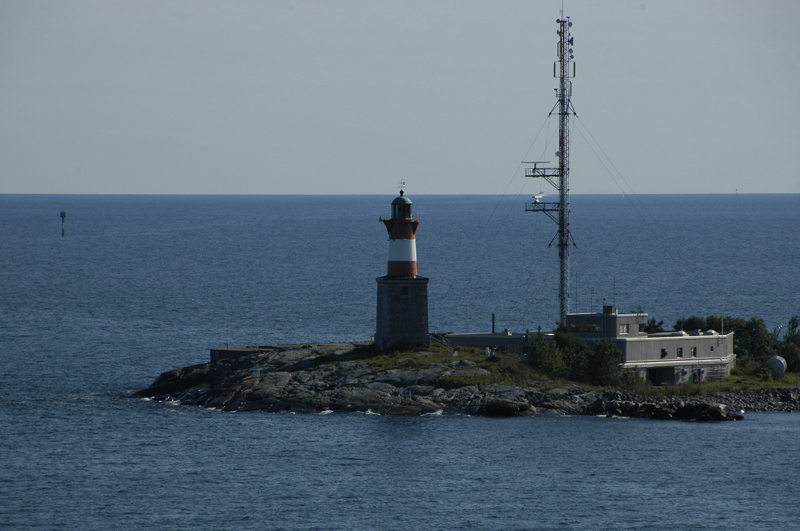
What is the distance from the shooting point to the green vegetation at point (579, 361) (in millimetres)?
66938

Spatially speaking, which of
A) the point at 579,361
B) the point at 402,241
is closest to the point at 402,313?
the point at 402,241

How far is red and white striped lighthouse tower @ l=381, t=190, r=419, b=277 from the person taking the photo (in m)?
70.6

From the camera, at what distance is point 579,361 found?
67.5 m

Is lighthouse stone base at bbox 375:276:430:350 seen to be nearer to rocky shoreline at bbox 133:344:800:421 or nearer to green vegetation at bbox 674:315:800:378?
rocky shoreline at bbox 133:344:800:421

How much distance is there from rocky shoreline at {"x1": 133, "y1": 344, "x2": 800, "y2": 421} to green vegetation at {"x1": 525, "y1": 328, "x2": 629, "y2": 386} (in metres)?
1.96

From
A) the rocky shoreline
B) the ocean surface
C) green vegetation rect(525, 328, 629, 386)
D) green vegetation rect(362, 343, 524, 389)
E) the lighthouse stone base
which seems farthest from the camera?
the lighthouse stone base

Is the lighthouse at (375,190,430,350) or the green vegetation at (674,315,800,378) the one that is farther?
the green vegetation at (674,315,800,378)

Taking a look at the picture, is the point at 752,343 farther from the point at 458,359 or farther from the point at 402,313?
the point at 402,313

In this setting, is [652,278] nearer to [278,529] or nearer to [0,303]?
[0,303]

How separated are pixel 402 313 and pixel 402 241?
4994 millimetres

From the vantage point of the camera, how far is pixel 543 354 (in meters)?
67.6

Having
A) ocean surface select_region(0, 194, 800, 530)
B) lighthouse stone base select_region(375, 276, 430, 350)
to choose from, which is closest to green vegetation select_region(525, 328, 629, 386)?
ocean surface select_region(0, 194, 800, 530)

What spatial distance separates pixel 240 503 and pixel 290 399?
1789 cm

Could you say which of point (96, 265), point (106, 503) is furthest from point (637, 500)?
point (96, 265)
